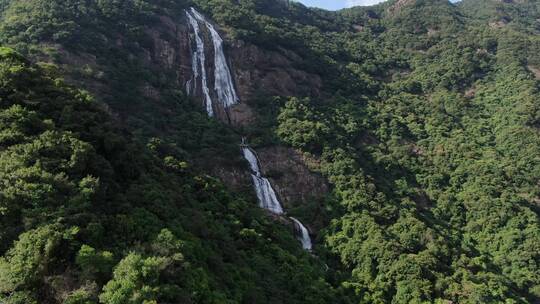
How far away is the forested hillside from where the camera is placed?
66.0 ft

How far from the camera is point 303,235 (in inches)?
1682

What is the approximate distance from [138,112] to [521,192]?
45571 mm

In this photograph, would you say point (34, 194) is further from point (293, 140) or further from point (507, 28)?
point (507, 28)

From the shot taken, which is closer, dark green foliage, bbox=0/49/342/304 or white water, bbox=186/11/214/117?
dark green foliage, bbox=0/49/342/304

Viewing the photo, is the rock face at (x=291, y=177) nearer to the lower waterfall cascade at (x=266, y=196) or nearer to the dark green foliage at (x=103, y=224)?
the lower waterfall cascade at (x=266, y=196)

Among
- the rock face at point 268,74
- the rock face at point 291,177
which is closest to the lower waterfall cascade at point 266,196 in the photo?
the rock face at point 291,177

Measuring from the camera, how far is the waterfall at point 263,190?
47.3 meters

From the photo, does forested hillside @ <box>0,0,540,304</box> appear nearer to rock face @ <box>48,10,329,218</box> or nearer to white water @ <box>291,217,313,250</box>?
rock face @ <box>48,10,329,218</box>

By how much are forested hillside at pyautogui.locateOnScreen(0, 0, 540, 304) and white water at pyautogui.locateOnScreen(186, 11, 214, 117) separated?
465 mm

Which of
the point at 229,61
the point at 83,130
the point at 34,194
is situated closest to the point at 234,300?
the point at 34,194

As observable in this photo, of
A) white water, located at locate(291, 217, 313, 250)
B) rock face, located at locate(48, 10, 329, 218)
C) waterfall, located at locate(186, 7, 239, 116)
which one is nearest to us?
white water, located at locate(291, 217, 313, 250)

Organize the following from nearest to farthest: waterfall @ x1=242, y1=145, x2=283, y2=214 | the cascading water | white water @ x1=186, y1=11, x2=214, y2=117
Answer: waterfall @ x1=242, y1=145, x2=283, y2=214
the cascading water
white water @ x1=186, y1=11, x2=214, y2=117

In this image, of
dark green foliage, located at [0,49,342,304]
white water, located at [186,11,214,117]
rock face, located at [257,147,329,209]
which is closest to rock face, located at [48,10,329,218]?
rock face, located at [257,147,329,209]

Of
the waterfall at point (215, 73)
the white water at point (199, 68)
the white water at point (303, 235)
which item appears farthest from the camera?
the waterfall at point (215, 73)
